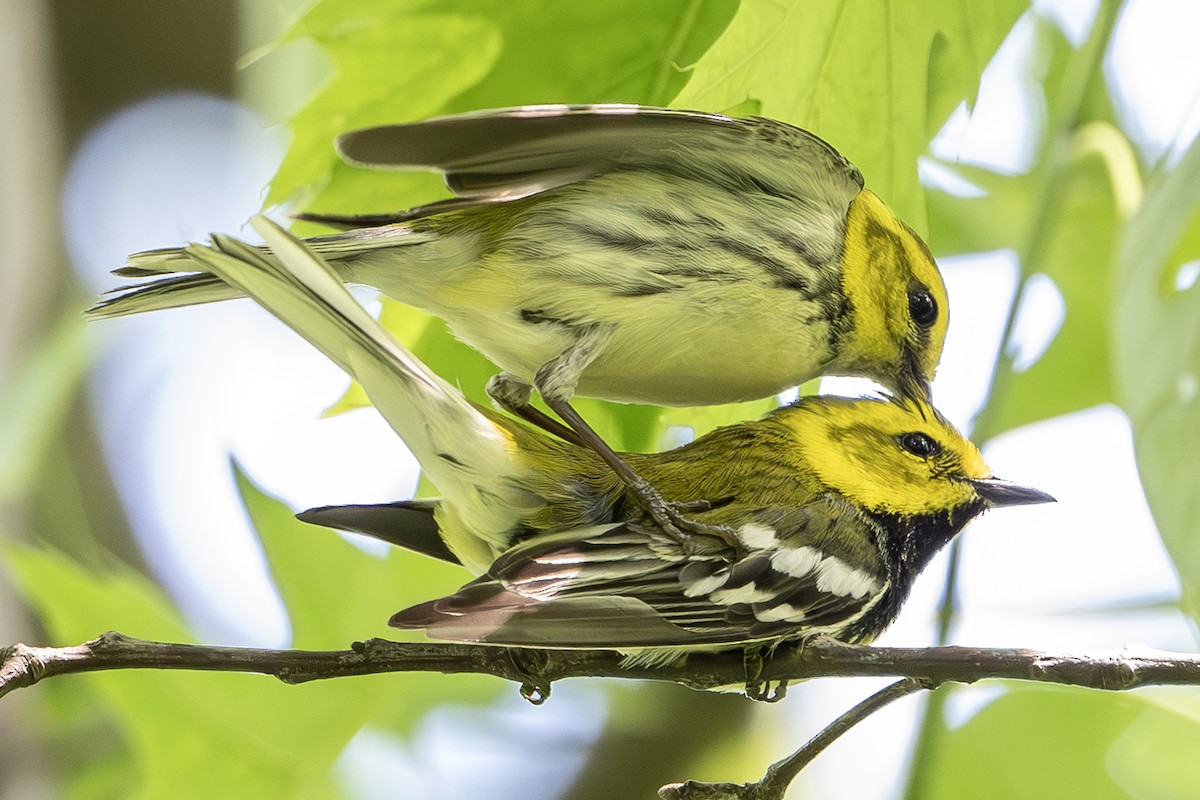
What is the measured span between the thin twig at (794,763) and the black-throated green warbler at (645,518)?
0.10m

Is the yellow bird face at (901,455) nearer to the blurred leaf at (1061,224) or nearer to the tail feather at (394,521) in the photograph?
the blurred leaf at (1061,224)

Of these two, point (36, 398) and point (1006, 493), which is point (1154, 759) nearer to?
point (1006, 493)

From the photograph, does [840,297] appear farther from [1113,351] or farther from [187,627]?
[187,627]

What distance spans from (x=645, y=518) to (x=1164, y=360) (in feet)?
1.77

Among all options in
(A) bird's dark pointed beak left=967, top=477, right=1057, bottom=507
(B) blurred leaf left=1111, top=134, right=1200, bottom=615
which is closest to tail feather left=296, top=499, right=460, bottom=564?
(A) bird's dark pointed beak left=967, top=477, right=1057, bottom=507

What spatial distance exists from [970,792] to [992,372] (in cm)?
56

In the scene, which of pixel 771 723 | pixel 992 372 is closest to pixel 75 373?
pixel 771 723

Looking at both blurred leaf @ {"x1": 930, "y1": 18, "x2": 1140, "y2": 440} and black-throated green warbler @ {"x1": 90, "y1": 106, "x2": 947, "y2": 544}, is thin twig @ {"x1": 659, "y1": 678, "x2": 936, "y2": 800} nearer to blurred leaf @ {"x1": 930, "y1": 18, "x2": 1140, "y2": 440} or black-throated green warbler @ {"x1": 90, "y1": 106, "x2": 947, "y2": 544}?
black-throated green warbler @ {"x1": 90, "y1": 106, "x2": 947, "y2": 544}

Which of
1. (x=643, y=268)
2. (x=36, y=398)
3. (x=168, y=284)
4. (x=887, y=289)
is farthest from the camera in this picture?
(x=36, y=398)

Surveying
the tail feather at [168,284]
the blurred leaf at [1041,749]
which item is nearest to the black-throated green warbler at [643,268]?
the tail feather at [168,284]

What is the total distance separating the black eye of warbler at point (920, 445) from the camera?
1.27m

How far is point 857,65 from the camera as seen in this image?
105 cm

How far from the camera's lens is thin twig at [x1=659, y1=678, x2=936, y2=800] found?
3.20 ft

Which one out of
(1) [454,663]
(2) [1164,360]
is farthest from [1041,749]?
(1) [454,663]
